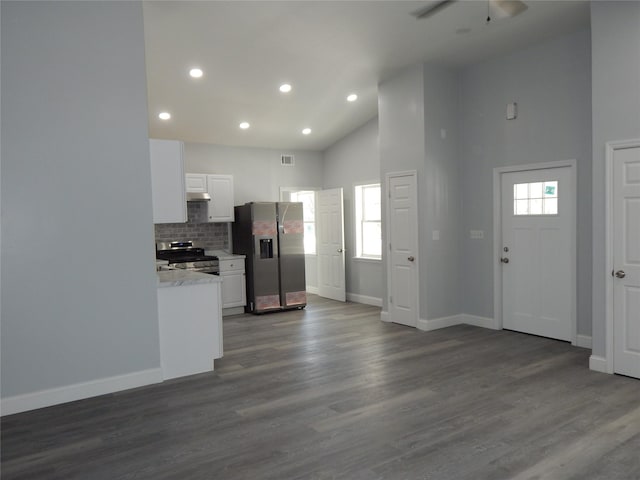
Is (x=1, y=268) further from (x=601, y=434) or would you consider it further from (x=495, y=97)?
(x=495, y=97)

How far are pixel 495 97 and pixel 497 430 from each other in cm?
402

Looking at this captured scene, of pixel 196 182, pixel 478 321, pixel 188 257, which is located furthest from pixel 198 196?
pixel 478 321

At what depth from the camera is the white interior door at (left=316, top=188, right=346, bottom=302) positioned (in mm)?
7910

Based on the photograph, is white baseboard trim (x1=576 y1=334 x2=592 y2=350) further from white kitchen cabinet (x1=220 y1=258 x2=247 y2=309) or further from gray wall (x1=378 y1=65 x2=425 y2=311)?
white kitchen cabinet (x1=220 y1=258 x2=247 y2=309)

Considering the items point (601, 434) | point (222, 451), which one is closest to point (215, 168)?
point (222, 451)

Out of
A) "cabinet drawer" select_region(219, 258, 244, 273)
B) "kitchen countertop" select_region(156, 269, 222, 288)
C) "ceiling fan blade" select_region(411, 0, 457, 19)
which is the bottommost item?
"cabinet drawer" select_region(219, 258, 244, 273)

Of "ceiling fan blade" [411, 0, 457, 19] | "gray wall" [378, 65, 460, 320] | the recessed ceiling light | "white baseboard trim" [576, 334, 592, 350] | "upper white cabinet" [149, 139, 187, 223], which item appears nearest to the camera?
"upper white cabinet" [149, 139, 187, 223]

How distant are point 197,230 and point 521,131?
193 inches

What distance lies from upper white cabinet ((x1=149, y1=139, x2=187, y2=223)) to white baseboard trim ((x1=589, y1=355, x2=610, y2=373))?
12.5ft

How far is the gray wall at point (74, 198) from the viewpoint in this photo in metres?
3.51

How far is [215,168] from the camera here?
775cm

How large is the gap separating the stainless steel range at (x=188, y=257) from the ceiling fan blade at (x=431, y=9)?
14.0 ft

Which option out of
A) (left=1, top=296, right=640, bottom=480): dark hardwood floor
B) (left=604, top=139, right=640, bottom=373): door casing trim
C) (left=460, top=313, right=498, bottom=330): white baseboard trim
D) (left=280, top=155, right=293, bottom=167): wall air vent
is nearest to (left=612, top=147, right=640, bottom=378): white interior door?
(left=604, top=139, right=640, bottom=373): door casing trim

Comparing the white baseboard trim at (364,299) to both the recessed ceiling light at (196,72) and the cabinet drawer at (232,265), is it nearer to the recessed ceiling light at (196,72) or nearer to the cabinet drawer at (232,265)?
the cabinet drawer at (232,265)
